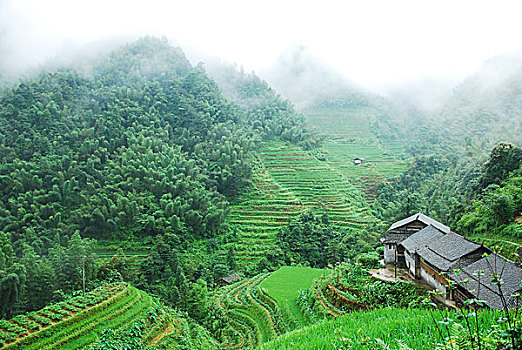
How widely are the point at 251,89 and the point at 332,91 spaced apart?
A: 63.8 ft

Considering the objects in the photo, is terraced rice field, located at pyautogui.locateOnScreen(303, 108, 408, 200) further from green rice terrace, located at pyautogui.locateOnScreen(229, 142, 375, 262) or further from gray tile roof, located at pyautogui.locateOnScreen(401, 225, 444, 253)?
gray tile roof, located at pyautogui.locateOnScreen(401, 225, 444, 253)

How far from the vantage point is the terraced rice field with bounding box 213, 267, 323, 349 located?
12.8m

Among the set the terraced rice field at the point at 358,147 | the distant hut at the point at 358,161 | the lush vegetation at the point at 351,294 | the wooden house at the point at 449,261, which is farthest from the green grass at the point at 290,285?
the distant hut at the point at 358,161

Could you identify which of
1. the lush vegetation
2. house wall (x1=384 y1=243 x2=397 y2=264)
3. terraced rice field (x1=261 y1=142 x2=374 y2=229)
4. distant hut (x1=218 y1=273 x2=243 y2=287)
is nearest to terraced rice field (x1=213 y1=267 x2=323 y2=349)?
the lush vegetation

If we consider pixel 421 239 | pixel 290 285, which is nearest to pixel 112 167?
pixel 290 285

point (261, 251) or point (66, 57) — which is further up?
point (66, 57)

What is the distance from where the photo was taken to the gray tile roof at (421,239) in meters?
12.6

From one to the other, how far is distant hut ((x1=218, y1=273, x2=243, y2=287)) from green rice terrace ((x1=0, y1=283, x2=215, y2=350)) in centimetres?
731

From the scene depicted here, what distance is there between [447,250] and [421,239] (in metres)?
1.87

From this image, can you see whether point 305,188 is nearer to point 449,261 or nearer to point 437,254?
point 437,254

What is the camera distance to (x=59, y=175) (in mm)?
24438

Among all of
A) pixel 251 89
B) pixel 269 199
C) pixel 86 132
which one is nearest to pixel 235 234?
pixel 269 199

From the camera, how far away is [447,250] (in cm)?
1118

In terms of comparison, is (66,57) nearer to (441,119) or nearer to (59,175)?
(59,175)
